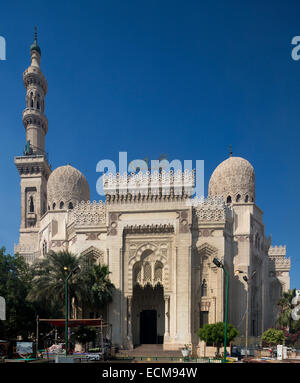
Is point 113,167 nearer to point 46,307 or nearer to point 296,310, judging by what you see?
point 46,307

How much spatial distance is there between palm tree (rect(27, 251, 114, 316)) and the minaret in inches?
757

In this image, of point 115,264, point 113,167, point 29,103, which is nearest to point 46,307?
point 115,264

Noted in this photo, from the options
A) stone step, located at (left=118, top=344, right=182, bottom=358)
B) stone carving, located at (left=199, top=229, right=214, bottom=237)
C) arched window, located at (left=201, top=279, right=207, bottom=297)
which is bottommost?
stone step, located at (left=118, top=344, right=182, bottom=358)

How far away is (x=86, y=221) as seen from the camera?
45.0m

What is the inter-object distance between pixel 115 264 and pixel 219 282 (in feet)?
29.4

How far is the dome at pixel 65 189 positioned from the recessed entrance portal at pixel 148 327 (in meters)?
13.6

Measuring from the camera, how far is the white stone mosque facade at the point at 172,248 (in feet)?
137

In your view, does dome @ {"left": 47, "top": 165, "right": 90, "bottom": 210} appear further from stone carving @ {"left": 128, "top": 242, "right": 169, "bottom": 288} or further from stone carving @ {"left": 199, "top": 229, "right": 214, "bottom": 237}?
stone carving @ {"left": 199, "top": 229, "right": 214, "bottom": 237}

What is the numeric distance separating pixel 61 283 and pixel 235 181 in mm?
19228

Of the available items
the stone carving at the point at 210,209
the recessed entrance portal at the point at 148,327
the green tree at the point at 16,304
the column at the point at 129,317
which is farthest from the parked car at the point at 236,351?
the green tree at the point at 16,304

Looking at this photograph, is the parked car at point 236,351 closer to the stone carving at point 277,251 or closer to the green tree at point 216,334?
the green tree at point 216,334

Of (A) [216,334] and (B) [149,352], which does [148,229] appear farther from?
(A) [216,334]

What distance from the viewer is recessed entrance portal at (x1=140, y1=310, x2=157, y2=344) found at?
43688 mm

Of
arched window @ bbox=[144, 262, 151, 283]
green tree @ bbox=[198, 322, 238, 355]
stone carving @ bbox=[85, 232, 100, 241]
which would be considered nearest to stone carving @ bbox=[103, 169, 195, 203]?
stone carving @ bbox=[85, 232, 100, 241]
